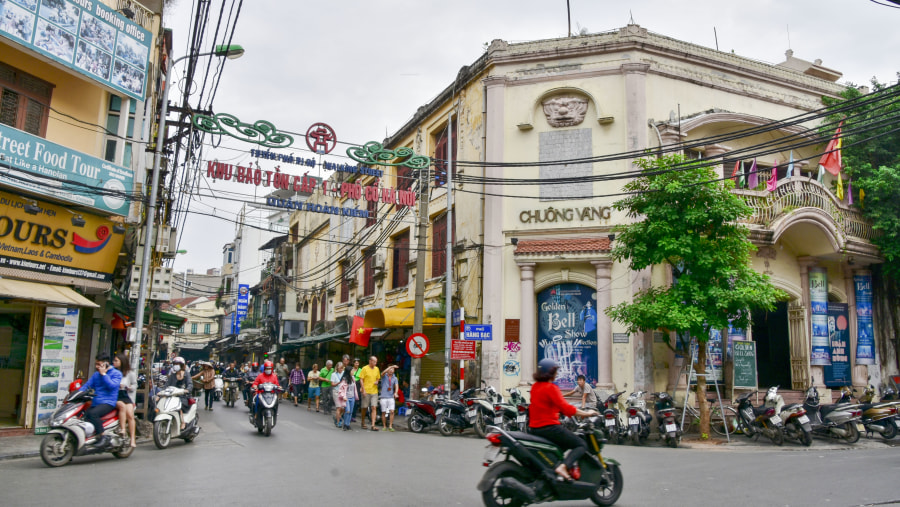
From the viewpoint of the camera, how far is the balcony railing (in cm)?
1770

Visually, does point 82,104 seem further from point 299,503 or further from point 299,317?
point 299,317

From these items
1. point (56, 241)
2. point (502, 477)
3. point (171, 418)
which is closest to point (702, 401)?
point (502, 477)

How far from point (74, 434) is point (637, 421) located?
10740 mm

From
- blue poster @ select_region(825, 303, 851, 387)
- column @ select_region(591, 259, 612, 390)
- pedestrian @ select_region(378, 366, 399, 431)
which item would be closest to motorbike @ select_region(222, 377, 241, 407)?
pedestrian @ select_region(378, 366, 399, 431)

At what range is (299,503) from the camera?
23.1 feet

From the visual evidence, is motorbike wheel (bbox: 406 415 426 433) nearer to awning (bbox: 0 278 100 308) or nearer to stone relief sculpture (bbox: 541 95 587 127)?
awning (bbox: 0 278 100 308)

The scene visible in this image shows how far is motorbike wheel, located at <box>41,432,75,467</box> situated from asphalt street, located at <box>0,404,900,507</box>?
15cm

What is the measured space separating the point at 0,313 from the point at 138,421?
3.80 meters

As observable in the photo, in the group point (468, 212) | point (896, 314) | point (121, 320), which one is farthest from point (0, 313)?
point (896, 314)

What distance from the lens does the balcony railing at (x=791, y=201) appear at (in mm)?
17703

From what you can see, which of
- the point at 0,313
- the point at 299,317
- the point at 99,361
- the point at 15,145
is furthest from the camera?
the point at 299,317

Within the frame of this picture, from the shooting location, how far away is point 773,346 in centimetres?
2023

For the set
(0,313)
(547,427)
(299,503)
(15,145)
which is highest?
(15,145)

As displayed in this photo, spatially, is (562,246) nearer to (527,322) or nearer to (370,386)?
(527,322)
